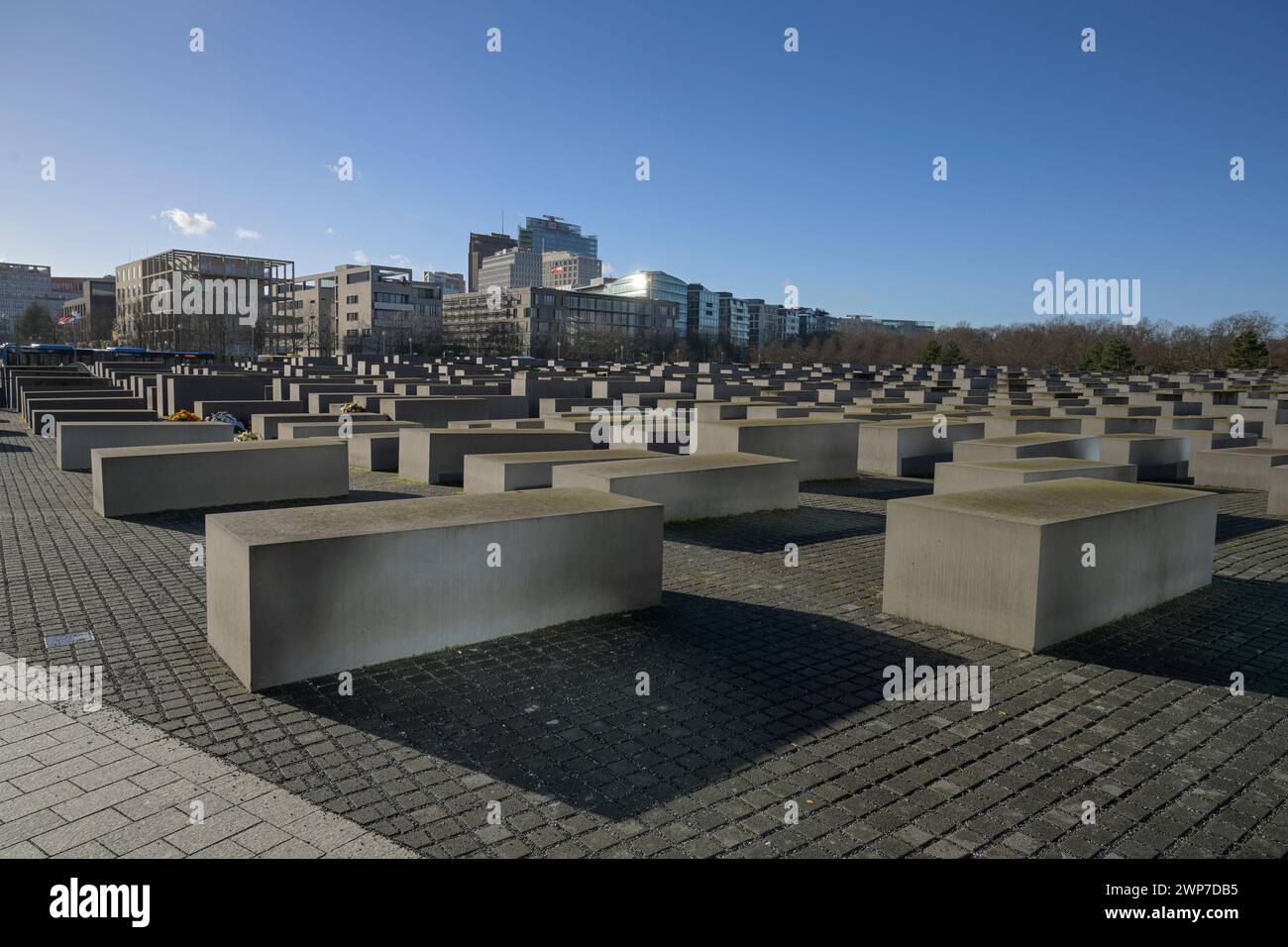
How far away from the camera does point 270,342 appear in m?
118

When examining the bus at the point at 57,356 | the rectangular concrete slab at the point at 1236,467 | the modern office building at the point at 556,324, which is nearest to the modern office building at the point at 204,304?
the modern office building at the point at 556,324

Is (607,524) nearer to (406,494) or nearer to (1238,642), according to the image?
(1238,642)

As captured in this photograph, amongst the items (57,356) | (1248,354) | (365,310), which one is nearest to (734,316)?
(365,310)

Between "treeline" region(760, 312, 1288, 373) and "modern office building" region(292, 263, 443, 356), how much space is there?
47.8 metres

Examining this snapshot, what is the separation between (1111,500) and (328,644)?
23.3 ft

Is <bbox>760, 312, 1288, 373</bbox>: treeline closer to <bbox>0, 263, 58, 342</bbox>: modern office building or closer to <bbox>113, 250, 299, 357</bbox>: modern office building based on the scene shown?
<bbox>113, 250, 299, 357</bbox>: modern office building

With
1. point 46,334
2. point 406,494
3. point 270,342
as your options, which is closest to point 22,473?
point 406,494

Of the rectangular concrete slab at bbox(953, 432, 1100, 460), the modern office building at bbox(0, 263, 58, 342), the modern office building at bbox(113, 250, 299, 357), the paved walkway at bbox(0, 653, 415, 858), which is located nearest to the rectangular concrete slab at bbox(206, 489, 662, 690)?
the paved walkway at bbox(0, 653, 415, 858)

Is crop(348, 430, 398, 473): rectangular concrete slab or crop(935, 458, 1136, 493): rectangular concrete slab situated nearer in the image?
crop(935, 458, 1136, 493): rectangular concrete slab

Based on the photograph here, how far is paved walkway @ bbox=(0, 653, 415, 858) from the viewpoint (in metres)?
4.07

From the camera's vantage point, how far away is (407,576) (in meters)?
6.70

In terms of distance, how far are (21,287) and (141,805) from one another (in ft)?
704

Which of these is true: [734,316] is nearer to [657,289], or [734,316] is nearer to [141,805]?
[657,289]

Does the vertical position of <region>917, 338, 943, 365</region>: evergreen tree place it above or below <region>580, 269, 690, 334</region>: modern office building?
below
